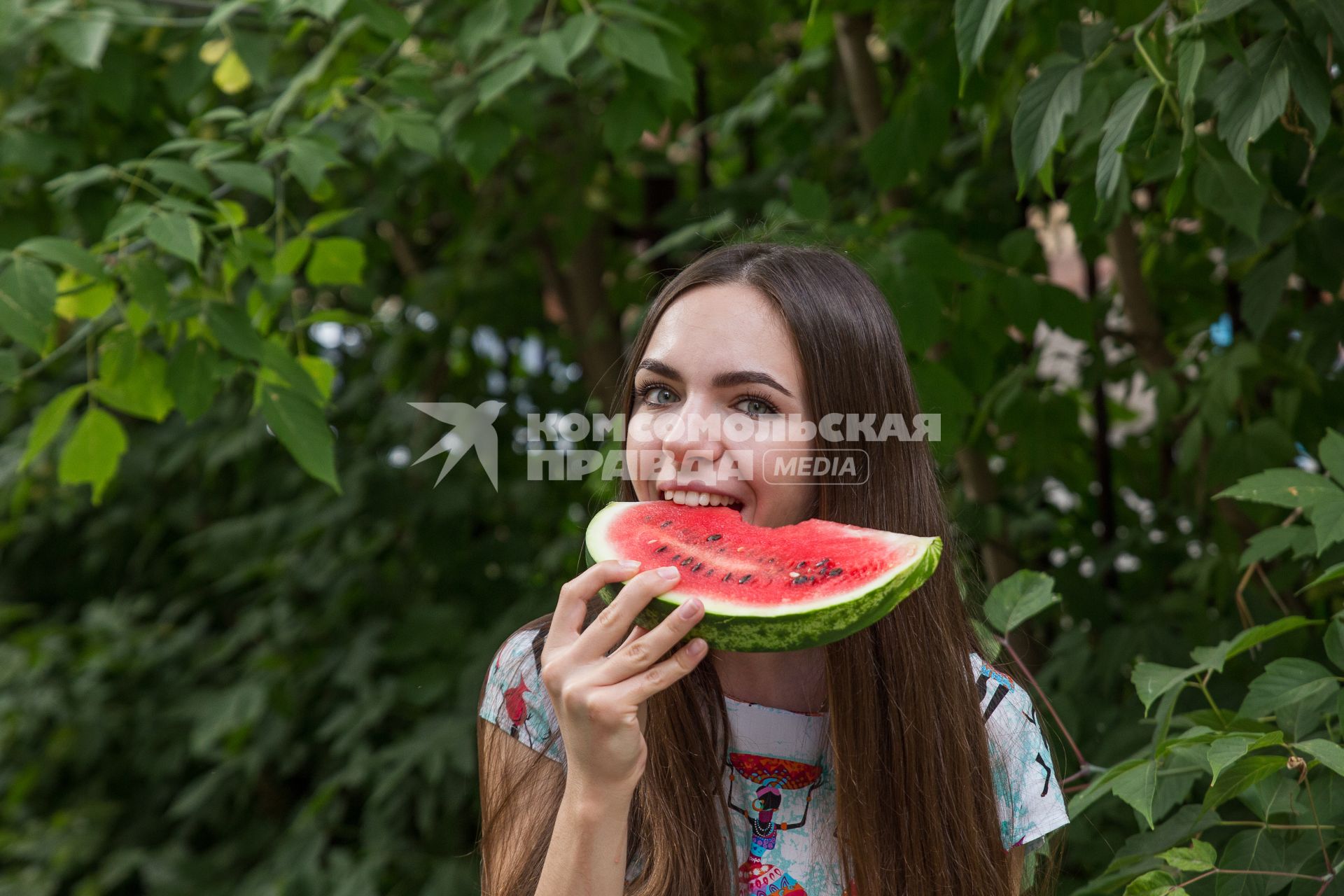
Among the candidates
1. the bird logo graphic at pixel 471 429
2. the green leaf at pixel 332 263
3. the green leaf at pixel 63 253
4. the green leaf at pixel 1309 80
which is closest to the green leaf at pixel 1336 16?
the green leaf at pixel 1309 80

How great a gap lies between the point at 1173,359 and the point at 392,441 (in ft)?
7.81

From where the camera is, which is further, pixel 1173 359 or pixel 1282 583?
pixel 1173 359

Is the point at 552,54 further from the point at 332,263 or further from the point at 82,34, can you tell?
the point at 82,34

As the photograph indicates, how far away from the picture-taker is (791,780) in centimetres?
164

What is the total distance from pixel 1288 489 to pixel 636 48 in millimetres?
1368

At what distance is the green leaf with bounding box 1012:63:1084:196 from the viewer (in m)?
1.74

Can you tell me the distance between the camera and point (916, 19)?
8.73 ft

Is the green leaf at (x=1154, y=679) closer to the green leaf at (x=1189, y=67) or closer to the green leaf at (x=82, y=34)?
the green leaf at (x=1189, y=67)

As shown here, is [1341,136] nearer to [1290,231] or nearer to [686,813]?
[1290,231]

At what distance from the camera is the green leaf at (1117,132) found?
1607 millimetres

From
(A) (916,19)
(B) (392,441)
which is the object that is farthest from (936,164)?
(B) (392,441)

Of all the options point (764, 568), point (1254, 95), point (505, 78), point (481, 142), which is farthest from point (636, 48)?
point (764, 568)

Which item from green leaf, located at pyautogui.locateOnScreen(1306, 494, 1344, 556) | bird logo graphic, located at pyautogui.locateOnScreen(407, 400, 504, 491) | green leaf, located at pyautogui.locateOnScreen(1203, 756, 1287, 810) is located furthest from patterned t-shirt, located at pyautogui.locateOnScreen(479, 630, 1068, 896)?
bird logo graphic, located at pyautogui.locateOnScreen(407, 400, 504, 491)

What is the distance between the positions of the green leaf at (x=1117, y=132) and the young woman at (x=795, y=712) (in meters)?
0.36
